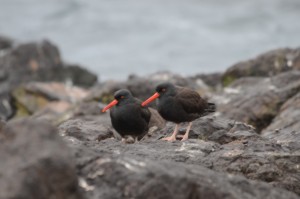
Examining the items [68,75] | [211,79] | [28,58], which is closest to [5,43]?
[28,58]

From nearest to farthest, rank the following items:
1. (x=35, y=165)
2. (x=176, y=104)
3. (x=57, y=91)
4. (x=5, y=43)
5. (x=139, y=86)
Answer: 1. (x=35, y=165)
2. (x=176, y=104)
3. (x=139, y=86)
4. (x=57, y=91)
5. (x=5, y=43)

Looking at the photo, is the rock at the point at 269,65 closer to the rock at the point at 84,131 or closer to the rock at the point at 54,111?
the rock at the point at 54,111

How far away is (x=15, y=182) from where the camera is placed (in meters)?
4.46

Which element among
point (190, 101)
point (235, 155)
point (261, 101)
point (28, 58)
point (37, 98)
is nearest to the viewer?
point (235, 155)

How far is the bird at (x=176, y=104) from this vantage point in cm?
855

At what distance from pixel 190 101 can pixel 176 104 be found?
272 millimetres

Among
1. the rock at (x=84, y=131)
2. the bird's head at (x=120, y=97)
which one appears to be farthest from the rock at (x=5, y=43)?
the bird's head at (x=120, y=97)

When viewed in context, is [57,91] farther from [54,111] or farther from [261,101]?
[261,101]

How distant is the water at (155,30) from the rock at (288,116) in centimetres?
1831

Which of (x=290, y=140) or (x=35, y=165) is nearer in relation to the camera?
(x=35, y=165)

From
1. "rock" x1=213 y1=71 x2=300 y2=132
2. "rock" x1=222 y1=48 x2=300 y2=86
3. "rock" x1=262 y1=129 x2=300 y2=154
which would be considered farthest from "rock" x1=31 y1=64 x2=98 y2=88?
"rock" x1=262 y1=129 x2=300 y2=154

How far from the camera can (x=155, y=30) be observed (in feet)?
123

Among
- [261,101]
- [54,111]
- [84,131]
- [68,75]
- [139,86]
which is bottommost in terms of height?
[68,75]

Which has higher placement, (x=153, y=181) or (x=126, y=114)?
(x=153, y=181)
